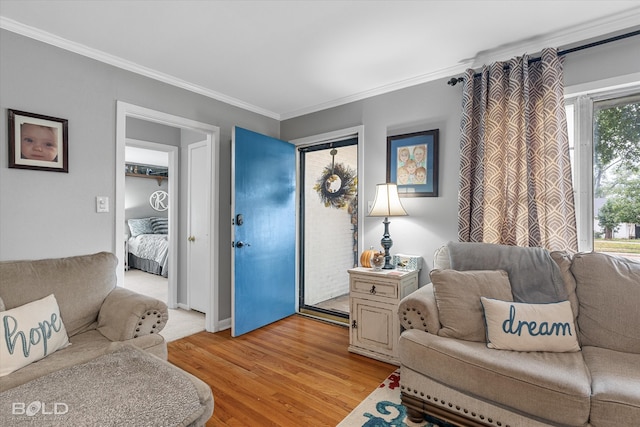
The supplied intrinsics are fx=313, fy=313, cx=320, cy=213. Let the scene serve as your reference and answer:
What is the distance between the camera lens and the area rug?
176 centimetres

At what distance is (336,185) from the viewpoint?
402cm

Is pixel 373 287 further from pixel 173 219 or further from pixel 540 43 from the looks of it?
pixel 173 219

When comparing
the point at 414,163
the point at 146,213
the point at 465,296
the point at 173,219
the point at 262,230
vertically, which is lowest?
the point at 465,296

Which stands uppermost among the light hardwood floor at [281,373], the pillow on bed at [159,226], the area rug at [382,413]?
the pillow on bed at [159,226]

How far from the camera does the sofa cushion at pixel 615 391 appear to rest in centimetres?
124

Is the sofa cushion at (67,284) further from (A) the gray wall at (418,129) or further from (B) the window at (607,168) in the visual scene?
(B) the window at (607,168)

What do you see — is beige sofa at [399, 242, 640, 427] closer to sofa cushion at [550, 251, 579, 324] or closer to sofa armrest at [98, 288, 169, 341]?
sofa cushion at [550, 251, 579, 324]

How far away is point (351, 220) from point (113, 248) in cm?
273

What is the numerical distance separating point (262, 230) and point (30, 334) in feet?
6.60

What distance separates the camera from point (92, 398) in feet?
3.66

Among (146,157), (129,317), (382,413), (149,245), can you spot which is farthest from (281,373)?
(146,157)

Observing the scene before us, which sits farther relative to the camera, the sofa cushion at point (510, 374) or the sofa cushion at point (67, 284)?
the sofa cushion at point (67, 284)

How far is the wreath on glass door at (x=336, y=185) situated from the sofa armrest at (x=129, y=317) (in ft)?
8.13

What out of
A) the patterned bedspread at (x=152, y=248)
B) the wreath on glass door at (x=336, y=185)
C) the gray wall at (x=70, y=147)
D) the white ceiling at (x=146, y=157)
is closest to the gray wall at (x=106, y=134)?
the gray wall at (x=70, y=147)
